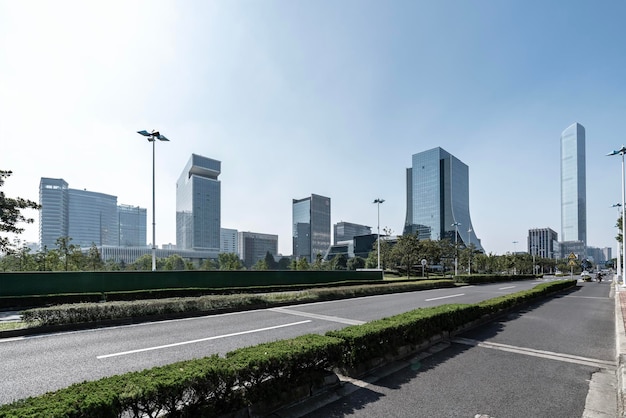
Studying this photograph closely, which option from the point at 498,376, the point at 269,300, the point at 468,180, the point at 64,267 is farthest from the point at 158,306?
the point at 468,180

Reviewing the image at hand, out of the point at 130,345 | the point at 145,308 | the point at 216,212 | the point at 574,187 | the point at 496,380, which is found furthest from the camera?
the point at 574,187

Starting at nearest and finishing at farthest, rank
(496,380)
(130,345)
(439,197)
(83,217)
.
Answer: (496,380), (130,345), (439,197), (83,217)

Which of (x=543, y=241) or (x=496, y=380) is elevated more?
(x=496, y=380)

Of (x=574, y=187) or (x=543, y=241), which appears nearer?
(x=543, y=241)

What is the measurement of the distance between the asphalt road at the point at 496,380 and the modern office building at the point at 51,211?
143061 mm

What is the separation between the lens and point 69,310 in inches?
390

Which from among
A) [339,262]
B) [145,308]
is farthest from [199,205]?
[145,308]

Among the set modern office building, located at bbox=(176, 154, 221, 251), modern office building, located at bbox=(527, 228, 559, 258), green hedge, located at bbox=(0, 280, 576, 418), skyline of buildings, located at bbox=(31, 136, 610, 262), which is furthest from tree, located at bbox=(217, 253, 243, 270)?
modern office building, located at bbox=(527, 228, 559, 258)

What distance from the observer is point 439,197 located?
410ft

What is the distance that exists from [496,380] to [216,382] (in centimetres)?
478

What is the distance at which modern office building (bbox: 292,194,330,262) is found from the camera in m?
166

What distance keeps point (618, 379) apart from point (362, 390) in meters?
4.72

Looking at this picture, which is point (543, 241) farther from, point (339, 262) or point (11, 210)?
point (11, 210)

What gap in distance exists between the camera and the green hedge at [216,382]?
2.99 metres
